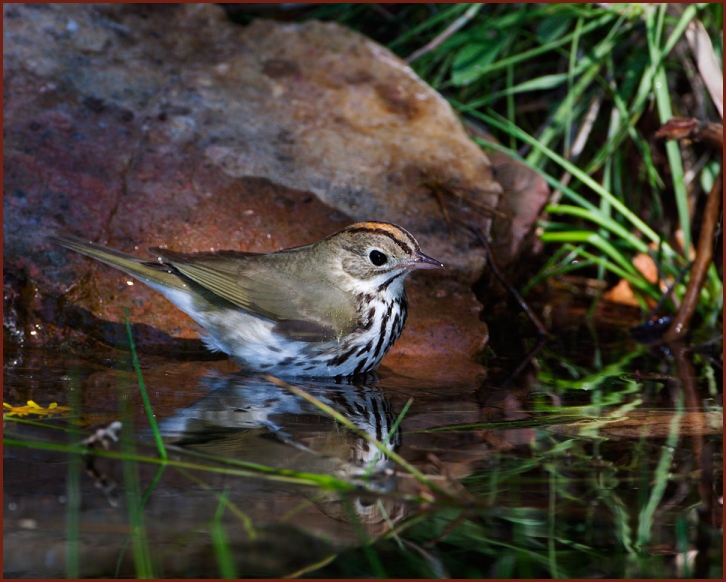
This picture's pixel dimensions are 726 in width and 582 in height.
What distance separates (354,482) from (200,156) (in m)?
3.02

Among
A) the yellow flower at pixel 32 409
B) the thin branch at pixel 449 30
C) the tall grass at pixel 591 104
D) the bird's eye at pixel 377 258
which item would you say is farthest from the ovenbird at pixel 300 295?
the thin branch at pixel 449 30

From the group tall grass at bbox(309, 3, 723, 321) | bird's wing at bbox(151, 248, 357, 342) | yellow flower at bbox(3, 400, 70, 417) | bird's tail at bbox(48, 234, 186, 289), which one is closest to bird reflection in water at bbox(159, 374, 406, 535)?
bird's wing at bbox(151, 248, 357, 342)

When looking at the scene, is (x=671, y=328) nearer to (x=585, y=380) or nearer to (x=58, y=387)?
(x=585, y=380)

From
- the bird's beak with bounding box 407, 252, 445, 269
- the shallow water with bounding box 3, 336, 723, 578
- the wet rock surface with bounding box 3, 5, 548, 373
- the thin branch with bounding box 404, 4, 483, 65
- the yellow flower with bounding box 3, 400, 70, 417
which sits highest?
the thin branch with bounding box 404, 4, 483, 65

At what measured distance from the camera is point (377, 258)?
4.65 metres

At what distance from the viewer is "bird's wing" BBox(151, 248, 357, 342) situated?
4.56m

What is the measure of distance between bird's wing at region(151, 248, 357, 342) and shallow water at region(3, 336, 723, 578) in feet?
1.24

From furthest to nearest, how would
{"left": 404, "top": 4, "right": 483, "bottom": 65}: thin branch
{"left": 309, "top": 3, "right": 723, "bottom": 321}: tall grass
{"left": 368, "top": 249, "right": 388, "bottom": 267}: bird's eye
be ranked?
{"left": 404, "top": 4, "right": 483, "bottom": 65}: thin branch
{"left": 309, "top": 3, "right": 723, "bottom": 321}: tall grass
{"left": 368, "top": 249, "right": 388, "bottom": 267}: bird's eye

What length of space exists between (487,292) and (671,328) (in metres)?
1.16

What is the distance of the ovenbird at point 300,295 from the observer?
179 inches

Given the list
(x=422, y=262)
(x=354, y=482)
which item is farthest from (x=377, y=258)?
(x=354, y=482)

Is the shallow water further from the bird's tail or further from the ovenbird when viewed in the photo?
the bird's tail

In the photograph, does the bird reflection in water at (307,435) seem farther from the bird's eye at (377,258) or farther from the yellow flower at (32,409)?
the bird's eye at (377,258)

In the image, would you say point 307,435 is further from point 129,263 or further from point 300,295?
point 129,263
